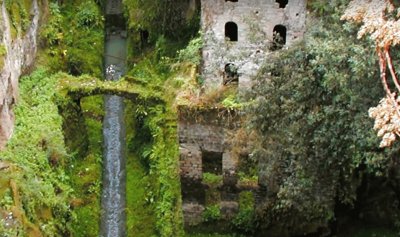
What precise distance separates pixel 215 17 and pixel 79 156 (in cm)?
747

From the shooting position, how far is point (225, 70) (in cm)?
2823

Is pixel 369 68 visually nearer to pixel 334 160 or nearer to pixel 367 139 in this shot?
pixel 367 139

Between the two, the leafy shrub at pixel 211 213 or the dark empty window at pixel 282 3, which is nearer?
the leafy shrub at pixel 211 213

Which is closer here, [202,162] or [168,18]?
[202,162]

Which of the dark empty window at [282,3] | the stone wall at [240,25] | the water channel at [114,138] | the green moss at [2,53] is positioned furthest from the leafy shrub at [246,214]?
the green moss at [2,53]

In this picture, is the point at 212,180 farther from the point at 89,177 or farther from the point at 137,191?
the point at 89,177

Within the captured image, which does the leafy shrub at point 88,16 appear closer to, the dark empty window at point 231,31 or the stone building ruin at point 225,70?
the stone building ruin at point 225,70

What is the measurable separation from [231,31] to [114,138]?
6.82 m

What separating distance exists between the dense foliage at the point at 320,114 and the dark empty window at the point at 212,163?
3105mm

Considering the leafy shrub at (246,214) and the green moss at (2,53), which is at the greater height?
the green moss at (2,53)

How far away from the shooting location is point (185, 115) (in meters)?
23.5

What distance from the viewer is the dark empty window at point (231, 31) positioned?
1123 inches

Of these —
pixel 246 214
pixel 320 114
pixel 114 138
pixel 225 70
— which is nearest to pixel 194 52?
pixel 225 70

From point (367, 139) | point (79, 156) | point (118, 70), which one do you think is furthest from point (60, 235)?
point (118, 70)
